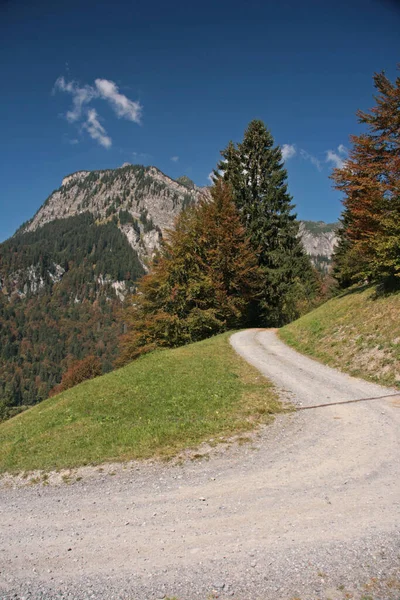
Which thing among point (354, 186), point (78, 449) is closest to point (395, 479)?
point (78, 449)

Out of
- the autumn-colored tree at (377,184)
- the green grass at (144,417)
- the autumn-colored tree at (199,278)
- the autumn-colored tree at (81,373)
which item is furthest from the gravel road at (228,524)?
the autumn-colored tree at (81,373)

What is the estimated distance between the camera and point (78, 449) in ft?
33.8

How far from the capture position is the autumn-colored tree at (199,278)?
3136 cm

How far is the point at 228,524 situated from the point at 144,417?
6.36 m

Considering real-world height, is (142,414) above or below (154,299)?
below

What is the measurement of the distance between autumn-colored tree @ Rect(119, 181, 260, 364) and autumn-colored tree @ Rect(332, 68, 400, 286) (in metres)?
11.3

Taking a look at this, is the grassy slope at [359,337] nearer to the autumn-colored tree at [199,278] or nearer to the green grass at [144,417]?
Result: the green grass at [144,417]

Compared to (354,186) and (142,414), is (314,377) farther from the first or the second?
(354,186)

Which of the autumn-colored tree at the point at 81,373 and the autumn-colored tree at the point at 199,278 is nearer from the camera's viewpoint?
the autumn-colored tree at the point at 199,278

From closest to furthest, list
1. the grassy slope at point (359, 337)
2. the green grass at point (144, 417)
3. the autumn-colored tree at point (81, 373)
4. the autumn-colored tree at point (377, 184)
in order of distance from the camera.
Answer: the green grass at point (144, 417) < the grassy slope at point (359, 337) < the autumn-colored tree at point (377, 184) < the autumn-colored tree at point (81, 373)

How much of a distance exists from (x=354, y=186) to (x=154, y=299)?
2223 centimetres

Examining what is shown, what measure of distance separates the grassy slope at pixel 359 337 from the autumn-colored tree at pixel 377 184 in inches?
93.8

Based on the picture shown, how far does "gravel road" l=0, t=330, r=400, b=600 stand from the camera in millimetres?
4984

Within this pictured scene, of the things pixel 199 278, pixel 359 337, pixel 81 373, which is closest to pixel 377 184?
pixel 359 337
